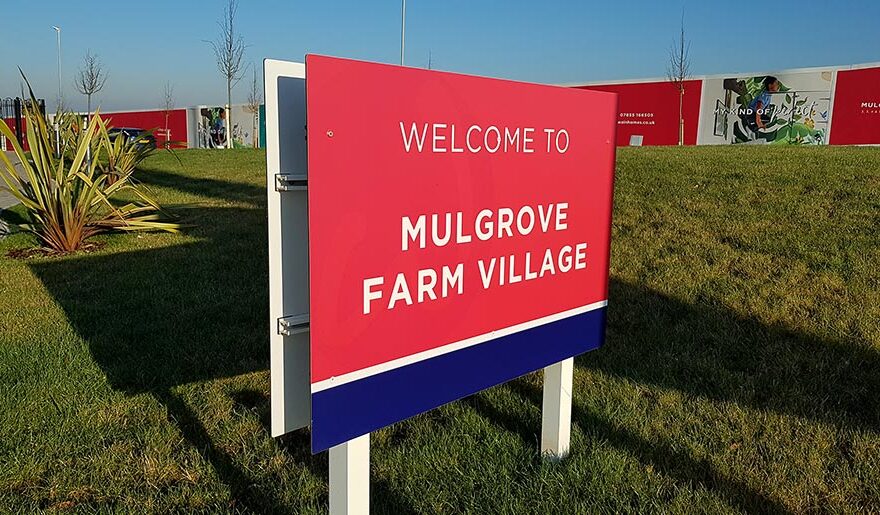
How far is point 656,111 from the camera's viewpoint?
2923 centimetres

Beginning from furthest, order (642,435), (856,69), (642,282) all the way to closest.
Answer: (856,69) → (642,282) → (642,435)

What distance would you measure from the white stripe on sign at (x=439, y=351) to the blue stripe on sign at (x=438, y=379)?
1 centimetres

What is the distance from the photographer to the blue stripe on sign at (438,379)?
1.83m

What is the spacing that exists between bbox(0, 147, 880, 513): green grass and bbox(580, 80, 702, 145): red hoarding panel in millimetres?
23629

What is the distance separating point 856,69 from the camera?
24.2 meters

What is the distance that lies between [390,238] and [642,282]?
3.57 m

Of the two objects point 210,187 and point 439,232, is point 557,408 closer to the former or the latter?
point 439,232

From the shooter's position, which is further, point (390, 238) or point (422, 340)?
point (422, 340)

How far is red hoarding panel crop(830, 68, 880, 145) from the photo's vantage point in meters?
24.0

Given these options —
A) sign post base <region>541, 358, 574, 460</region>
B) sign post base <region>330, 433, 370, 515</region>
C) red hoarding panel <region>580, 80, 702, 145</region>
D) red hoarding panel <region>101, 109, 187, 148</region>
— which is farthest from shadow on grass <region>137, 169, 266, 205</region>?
red hoarding panel <region>101, 109, 187, 148</region>

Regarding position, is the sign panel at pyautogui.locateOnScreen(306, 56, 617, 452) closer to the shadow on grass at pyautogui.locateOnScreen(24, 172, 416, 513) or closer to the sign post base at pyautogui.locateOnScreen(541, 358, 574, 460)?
the sign post base at pyautogui.locateOnScreen(541, 358, 574, 460)

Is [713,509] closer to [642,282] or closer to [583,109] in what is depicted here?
[583,109]

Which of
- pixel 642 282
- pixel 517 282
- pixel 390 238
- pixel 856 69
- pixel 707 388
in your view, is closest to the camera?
pixel 390 238

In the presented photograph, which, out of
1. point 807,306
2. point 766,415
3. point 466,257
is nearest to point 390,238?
point 466,257
